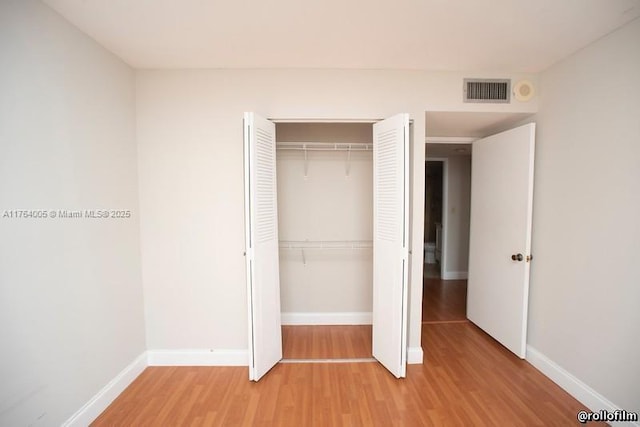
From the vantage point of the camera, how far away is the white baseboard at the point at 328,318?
3.00 m

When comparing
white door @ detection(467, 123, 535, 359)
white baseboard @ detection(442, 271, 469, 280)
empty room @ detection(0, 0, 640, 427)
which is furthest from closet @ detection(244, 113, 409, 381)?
white baseboard @ detection(442, 271, 469, 280)

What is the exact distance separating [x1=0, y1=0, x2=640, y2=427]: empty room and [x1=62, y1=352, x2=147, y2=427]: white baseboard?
0.05 feet

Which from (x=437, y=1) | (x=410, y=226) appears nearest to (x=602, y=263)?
(x=410, y=226)

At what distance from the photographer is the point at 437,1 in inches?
54.8

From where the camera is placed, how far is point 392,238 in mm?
2053

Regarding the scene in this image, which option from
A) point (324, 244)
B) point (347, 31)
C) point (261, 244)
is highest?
point (347, 31)

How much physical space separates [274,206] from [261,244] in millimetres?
365

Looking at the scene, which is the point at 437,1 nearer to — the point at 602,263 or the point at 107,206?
the point at 602,263

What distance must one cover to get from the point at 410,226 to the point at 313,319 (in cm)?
165

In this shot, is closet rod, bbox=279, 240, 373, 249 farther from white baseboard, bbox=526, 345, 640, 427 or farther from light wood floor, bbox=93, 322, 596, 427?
white baseboard, bbox=526, 345, 640, 427

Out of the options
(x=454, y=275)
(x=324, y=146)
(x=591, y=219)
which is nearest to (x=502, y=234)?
(x=591, y=219)

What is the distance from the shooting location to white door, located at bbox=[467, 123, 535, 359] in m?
A: 2.24

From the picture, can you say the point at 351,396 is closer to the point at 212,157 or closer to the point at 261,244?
the point at 261,244

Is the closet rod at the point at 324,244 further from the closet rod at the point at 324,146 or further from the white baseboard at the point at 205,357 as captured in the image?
the white baseboard at the point at 205,357
